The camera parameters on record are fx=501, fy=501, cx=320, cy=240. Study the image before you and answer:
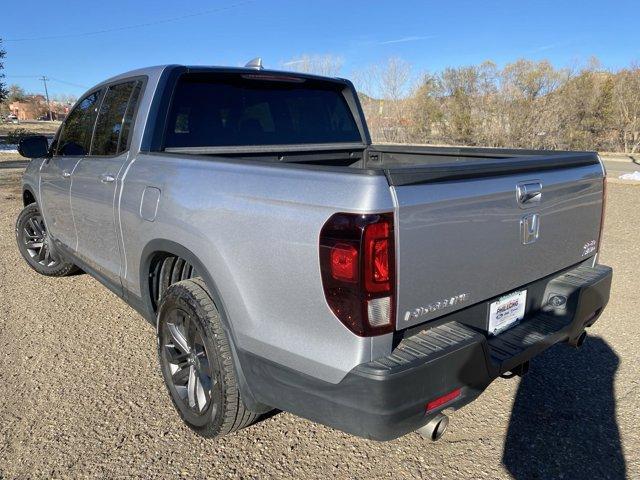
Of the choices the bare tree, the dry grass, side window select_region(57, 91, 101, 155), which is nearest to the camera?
side window select_region(57, 91, 101, 155)

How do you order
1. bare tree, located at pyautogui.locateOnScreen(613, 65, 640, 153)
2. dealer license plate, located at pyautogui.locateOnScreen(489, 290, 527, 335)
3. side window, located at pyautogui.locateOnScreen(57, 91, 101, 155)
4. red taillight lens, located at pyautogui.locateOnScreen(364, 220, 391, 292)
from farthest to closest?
bare tree, located at pyautogui.locateOnScreen(613, 65, 640, 153) → side window, located at pyautogui.locateOnScreen(57, 91, 101, 155) → dealer license plate, located at pyautogui.locateOnScreen(489, 290, 527, 335) → red taillight lens, located at pyautogui.locateOnScreen(364, 220, 391, 292)

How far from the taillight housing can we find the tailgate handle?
784 mm

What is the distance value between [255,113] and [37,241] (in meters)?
3.21

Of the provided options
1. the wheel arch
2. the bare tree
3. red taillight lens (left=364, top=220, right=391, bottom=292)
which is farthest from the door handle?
the bare tree

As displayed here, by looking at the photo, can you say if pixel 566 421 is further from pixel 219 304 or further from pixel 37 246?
pixel 37 246

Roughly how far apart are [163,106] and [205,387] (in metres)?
1.64

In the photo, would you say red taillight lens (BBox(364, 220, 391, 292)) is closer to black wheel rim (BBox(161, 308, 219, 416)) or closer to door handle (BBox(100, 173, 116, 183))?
black wheel rim (BBox(161, 308, 219, 416))

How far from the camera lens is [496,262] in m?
2.19

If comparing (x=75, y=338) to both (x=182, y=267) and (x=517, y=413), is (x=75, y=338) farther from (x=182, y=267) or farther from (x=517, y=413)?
(x=517, y=413)

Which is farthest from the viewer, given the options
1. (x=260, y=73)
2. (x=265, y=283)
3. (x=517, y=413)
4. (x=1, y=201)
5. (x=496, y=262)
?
(x=1, y=201)

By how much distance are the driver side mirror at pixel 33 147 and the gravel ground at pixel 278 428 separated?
1.43 m

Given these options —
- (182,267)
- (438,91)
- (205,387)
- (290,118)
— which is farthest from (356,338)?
(438,91)

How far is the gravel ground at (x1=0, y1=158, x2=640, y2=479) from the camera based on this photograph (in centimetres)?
241

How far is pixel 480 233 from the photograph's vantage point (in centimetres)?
206
